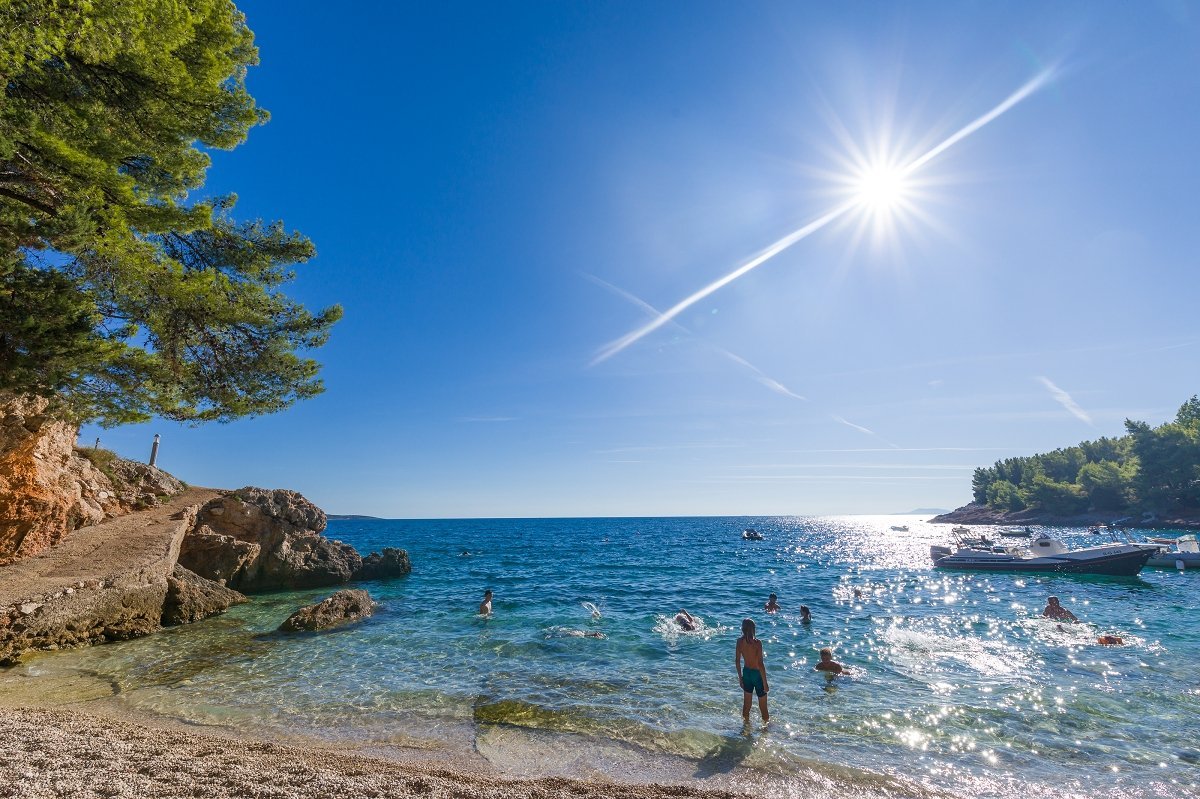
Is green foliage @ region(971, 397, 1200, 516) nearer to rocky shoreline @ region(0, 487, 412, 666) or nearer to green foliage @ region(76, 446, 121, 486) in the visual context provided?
rocky shoreline @ region(0, 487, 412, 666)

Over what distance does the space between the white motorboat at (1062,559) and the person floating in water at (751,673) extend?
119ft

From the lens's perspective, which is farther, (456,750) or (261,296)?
(261,296)

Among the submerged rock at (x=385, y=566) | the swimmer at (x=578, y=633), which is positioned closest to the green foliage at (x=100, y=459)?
the submerged rock at (x=385, y=566)

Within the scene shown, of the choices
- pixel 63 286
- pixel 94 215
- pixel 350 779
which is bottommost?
pixel 350 779

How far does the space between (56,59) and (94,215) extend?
2.81 meters

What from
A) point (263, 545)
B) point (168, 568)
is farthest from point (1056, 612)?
point (263, 545)

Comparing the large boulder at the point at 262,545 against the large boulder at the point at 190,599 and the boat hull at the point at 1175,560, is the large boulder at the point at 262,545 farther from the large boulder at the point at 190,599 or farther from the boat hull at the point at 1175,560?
the boat hull at the point at 1175,560

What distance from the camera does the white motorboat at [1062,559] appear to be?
99.4ft

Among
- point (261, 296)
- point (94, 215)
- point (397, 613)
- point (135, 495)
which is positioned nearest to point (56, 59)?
point (94, 215)

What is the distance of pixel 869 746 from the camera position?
8008 millimetres

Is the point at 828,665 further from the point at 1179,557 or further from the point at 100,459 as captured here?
the point at 1179,557

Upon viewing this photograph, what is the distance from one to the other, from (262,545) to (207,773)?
23116 millimetres

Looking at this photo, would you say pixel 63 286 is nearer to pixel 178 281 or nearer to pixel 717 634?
pixel 178 281

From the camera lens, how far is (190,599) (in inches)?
630
